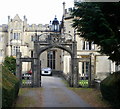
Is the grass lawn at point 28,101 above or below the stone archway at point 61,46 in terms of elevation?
below

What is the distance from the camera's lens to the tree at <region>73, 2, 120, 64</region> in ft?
35.5

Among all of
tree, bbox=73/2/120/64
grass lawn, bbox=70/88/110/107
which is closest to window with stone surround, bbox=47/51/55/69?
grass lawn, bbox=70/88/110/107

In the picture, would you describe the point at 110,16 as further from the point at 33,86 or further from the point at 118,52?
the point at 33,86

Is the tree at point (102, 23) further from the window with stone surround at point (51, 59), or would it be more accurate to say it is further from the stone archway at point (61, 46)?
the window with stone surround at point (51, 59)

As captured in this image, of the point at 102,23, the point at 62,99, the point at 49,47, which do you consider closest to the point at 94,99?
the point at 62,99

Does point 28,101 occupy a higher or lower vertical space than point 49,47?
lower

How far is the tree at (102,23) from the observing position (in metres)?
10.8

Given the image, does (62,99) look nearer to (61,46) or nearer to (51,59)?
(61,46)

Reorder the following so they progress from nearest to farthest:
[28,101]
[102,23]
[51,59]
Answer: [102,23] → [28,101] → [51,59]

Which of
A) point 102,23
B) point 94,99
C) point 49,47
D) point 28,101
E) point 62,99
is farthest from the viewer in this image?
point 49,47

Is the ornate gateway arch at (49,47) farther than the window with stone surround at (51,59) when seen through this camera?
No

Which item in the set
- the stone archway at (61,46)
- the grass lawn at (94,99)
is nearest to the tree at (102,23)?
the grass lawn at (94,99)

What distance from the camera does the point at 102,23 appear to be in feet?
35.4

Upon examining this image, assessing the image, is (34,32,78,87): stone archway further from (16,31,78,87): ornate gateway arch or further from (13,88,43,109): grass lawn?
(13,88,43,109): grass lawn
